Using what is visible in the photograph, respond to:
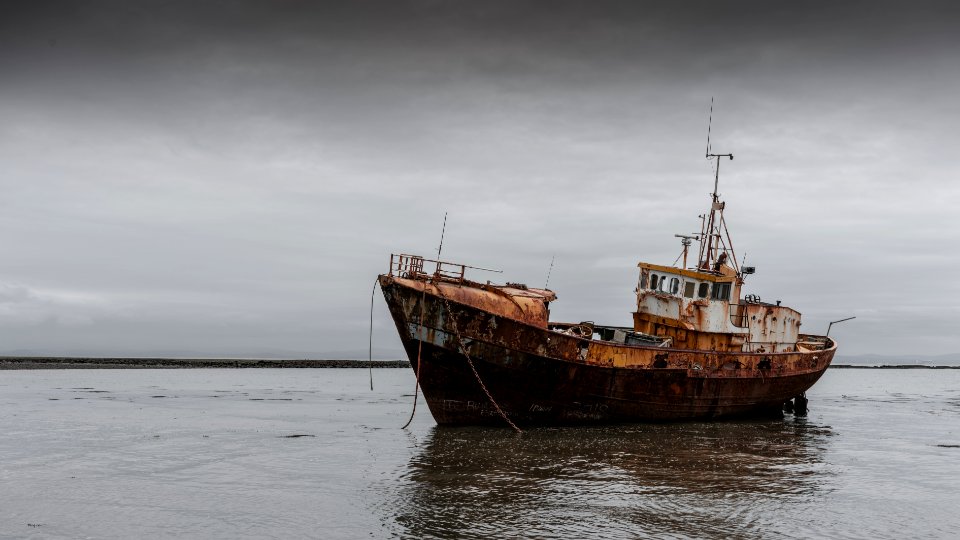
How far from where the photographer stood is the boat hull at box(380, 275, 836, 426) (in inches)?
833

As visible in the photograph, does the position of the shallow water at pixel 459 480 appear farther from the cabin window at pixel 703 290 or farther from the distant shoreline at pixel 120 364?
the distant shoreline at pixel 120 364

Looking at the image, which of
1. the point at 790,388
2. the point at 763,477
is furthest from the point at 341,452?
the point at 790,388

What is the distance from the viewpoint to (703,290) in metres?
27.0

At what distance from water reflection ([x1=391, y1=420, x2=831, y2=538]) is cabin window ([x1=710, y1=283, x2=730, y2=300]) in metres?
5.78

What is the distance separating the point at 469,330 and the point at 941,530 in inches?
473

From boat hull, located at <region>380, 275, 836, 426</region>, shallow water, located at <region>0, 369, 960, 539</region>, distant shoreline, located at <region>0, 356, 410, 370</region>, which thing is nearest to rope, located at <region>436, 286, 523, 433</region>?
boat hull, located at <region>380, 275, 836, 426</region>

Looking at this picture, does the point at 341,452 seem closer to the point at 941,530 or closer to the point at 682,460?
the point at 682,460

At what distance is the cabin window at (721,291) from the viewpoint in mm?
27109

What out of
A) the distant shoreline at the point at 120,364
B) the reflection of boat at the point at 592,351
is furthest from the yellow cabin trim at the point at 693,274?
the distant shoreline at the point at 120,364

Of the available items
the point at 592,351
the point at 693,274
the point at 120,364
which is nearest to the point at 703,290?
the point at 693,274

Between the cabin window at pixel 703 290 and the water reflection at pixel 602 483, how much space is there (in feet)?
18.8

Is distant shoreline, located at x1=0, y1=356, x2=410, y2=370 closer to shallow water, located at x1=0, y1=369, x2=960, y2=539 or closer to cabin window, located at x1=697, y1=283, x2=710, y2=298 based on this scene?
shallow water, located at x1=0, y1=369, x2=960, y2=539

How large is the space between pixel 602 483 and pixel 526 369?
23.4 feet

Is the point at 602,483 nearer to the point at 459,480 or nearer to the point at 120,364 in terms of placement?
the point at 459,480
